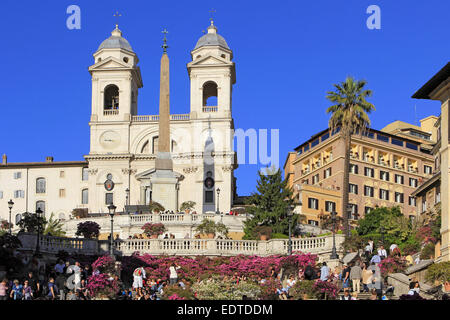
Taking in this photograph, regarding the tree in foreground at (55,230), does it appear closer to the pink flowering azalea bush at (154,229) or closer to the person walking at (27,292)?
the pink flowering azalea bush at (154,229)

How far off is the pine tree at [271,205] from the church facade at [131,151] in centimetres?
2686

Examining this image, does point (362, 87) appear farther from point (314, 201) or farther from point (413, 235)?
point (314, 201)

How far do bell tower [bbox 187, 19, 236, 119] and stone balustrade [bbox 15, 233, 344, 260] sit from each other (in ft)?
174

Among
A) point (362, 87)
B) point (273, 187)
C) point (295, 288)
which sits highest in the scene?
point (362, 87)

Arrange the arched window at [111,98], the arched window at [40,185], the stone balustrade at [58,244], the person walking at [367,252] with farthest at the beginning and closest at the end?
the arched window at [111,98] < the arched window at [40,185] < the stone balustrade at [58,244] < the person walking at [367,252]

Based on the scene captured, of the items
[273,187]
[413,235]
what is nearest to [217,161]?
[273,187]

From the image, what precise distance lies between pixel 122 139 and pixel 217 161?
1109 centimetres

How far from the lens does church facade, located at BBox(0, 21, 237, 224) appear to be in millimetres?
104062

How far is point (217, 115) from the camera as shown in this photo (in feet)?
348

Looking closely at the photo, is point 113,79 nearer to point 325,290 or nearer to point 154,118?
point 154,118

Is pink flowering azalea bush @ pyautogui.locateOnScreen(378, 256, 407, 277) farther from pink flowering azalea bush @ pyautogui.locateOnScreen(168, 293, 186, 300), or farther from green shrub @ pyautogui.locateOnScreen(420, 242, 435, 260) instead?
pink flowering azalea bush @ pyautogui.locateOnScreen(168, 293, 186, 300)

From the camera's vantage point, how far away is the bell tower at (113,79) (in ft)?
354

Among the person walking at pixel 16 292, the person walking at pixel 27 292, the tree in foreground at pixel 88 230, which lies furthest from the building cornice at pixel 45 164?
the person walking at pixel 27 292

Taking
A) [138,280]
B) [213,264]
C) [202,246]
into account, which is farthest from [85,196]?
[138,280]
